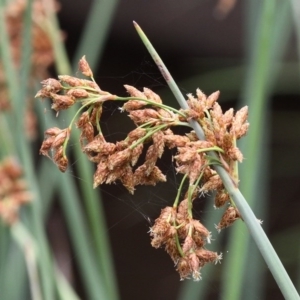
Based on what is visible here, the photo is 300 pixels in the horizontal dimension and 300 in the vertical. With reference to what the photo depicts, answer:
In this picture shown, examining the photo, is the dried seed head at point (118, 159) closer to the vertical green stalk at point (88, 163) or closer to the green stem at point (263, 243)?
the green stem at point (263, 243)

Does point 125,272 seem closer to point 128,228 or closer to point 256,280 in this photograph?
point 128,228

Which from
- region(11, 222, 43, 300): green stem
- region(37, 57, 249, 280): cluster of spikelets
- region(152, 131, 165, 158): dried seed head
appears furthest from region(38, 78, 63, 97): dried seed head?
region(11, 222, 43, 300): green stem

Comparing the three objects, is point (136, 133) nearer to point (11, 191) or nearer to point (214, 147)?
point (214, 147)

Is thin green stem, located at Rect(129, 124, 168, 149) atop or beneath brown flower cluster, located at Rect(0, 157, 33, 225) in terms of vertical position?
beneath

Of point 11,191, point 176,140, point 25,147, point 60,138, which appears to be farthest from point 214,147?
point 11,191

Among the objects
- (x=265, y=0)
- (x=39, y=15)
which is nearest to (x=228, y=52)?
(x=39, y=15)

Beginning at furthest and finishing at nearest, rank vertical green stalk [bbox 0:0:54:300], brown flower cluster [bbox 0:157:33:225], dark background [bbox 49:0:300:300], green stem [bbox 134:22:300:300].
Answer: dark background [bbox 49:0:300:300], brown flower cluster [bbox 0:157:33:225], vertical green stalk [bbox 0:0:54:300], green stem [bbox 134:22:300:300]

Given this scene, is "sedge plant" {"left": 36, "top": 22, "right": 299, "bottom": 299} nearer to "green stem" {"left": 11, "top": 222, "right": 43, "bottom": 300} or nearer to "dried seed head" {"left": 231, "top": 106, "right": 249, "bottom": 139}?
"dried seed head" {"left": 231, "top": 106, "right": 249, "bottom": 139}

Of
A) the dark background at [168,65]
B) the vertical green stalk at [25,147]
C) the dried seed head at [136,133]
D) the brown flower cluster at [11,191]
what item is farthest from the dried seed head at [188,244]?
the dark background at [168,65]
